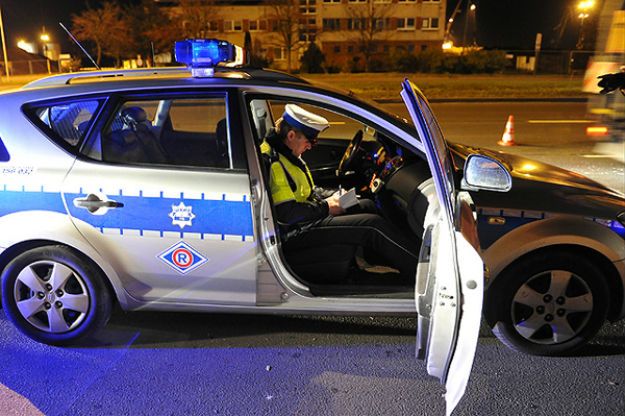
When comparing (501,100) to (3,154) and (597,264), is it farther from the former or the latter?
(3,154)

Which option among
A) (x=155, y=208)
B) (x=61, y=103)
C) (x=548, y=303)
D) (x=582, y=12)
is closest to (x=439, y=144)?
(x=548, y=303)

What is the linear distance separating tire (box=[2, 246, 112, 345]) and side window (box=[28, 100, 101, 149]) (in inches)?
24.4

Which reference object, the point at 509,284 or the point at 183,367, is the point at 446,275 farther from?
the point at 183,367

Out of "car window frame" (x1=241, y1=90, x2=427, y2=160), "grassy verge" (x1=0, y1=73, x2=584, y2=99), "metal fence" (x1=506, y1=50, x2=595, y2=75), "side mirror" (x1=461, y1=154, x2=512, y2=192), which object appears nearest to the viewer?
"side mirror" (x1=461, y1=154, x2=512, y2=192)

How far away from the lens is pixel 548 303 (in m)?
3.19

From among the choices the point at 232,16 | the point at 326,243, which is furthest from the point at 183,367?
the point at 232,16

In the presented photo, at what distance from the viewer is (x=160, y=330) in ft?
11.9

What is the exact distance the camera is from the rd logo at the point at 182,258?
3109 millimetres

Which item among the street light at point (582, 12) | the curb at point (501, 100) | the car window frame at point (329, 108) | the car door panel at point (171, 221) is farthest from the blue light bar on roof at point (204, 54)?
the street light at point (582, 12)

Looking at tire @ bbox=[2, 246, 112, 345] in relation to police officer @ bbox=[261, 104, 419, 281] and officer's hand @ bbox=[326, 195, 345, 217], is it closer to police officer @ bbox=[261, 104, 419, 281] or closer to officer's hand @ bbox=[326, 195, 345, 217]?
police officer @ bbox=[261, 104, 419, 281]

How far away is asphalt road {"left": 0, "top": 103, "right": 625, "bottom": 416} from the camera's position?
287 cm

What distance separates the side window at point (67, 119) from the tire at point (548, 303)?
2443 mm

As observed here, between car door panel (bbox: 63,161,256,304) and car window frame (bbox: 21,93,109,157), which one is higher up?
car window frame (bbox: 21,93,109,157)

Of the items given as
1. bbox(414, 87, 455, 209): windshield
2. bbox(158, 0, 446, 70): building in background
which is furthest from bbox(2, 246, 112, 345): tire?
bbox(158, 0, 446, 70): building in background
